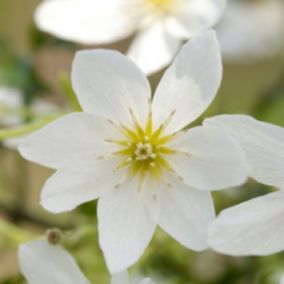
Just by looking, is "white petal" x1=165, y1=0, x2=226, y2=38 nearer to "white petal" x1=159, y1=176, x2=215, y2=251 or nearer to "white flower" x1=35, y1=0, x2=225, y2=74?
"white flower" x1=35, y1=0, x2=225, y2=74

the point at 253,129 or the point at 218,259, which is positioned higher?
the point at 253,129

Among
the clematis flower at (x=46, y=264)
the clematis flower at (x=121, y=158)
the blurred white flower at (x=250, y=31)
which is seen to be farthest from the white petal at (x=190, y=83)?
the blurred white flower at (x=250, y=31)

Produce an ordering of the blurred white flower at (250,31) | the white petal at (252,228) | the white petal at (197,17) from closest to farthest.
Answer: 1. the white petal at (252,228)
2. the white petal at (197,17)
3. the blurred white flower at (250,31)

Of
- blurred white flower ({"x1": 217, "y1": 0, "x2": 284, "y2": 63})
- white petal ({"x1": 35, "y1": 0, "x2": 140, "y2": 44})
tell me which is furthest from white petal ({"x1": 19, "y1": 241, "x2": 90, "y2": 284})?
blurred white flower ({"x1": 217, "y1": 0, "x2": 284, "y2": 63})

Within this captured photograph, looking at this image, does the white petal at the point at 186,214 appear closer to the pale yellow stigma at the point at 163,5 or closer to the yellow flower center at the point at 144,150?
the yellow flower center at the point at 144,150

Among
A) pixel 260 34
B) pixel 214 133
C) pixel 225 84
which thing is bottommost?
pixel 225 84

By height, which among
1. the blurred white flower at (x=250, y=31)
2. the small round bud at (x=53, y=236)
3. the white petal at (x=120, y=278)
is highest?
the small round bud at (x=53, y=236)

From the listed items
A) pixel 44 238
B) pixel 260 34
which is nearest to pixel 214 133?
pixel 44 238

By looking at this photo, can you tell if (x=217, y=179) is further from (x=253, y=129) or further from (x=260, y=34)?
(x=260, y=34)
